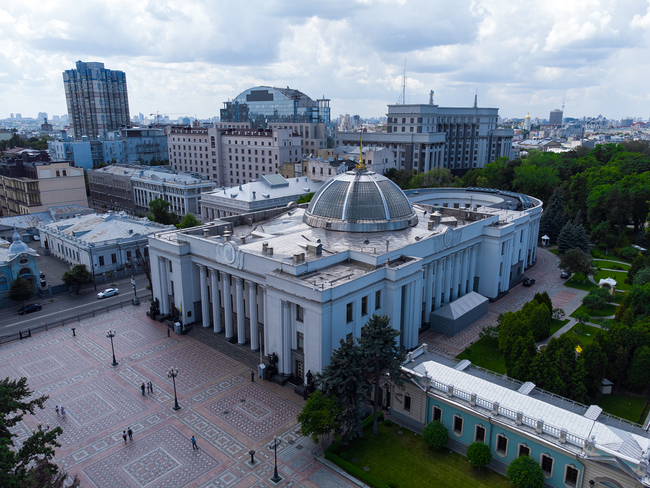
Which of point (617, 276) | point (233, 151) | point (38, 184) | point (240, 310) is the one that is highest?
point (233, 151)

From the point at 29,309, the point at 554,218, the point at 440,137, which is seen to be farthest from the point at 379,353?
the point at 440,137

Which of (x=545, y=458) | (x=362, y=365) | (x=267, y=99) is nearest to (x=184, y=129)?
(x=267, y=99)

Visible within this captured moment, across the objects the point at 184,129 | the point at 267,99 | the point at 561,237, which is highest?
the point at 267,99

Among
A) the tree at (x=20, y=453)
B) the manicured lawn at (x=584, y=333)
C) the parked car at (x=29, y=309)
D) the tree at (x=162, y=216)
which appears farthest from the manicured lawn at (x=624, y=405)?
the tree at (x=162, y=216)

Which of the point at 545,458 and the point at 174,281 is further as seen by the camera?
the point at 174,281

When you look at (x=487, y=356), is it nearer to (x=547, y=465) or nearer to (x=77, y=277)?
(x=547, y=465)

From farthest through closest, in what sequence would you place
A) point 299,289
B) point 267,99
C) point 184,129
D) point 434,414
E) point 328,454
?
point 267,99 < point 184,129 < point 299,289 < point 434,414 < point 328,454

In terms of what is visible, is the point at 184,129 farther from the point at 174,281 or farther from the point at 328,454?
the point at 328,454
